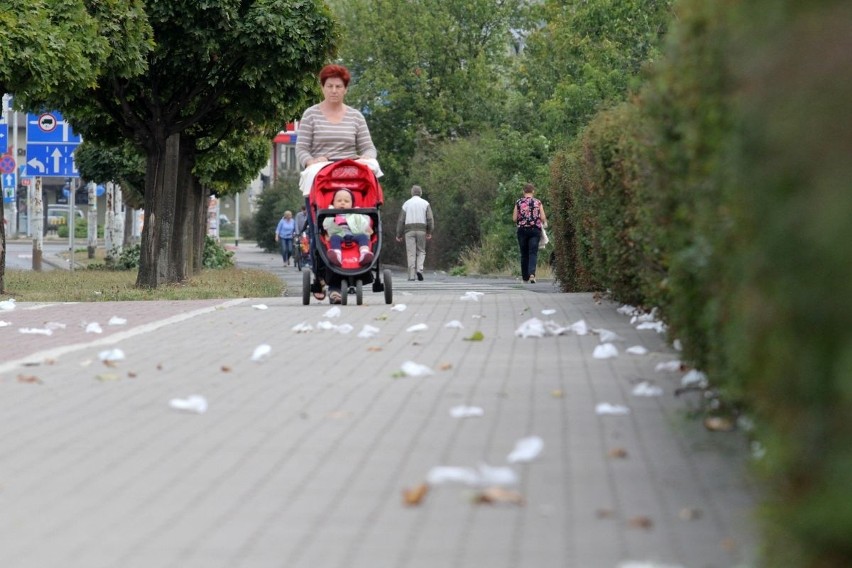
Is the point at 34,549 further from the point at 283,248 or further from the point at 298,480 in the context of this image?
the point at 283,248

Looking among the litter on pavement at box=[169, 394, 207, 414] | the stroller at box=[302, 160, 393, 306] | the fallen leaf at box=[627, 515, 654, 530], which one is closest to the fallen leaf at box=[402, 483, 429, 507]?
the fallen leaf at box=[627, 515, 654, 530]

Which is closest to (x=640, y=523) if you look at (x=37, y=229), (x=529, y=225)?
(x=529, y=225)

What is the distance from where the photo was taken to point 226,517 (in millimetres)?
4766

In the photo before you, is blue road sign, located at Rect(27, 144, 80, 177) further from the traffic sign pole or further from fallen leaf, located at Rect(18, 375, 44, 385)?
fallen leaf, located at Rect(18, 375, 44, 385)

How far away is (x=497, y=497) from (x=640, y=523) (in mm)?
568

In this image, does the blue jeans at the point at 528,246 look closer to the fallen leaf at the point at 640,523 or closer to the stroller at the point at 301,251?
the stroller at the point at 301,251

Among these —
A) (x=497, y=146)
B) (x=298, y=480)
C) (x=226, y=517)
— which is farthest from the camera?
(x=497, y=146)

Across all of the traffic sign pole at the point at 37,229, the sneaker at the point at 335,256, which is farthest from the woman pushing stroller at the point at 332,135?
the traffic sign pole at the point at 37,229

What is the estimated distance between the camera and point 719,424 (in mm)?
6020

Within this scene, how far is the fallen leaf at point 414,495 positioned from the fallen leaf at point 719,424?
1.56 meters

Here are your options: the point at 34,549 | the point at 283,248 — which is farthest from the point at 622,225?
the point at 283,248

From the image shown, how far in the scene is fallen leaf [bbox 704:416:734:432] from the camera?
598cm

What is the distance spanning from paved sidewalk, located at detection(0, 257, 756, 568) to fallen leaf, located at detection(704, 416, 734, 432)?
0.08 m

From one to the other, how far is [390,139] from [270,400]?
167ft
